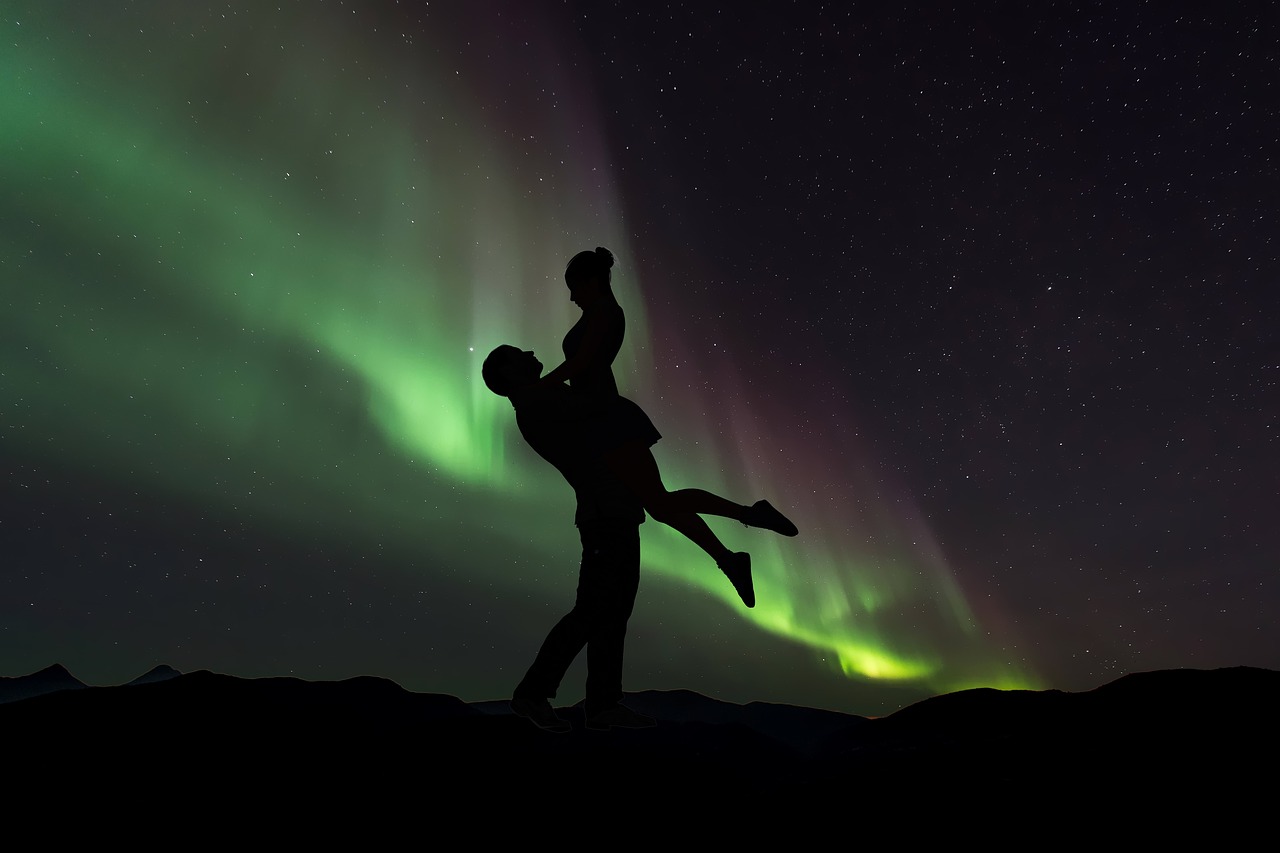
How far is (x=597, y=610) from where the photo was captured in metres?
4.44

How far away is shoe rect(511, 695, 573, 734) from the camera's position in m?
4.25

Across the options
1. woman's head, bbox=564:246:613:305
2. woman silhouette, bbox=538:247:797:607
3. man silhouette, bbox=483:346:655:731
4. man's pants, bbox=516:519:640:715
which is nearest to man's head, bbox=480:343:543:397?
man silhouette, bbox=483:346:655:731

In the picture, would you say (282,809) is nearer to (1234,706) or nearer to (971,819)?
(971,819)

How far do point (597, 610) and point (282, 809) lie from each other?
2000mm

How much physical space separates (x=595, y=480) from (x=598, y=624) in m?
0.94

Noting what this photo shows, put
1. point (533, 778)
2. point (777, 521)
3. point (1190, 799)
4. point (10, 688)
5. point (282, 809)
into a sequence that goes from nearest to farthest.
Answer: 1. point (1190, 799)
2. point (282, 809)
3. point (533, 778)
4. point (777, 521)
5. point (10, 688)

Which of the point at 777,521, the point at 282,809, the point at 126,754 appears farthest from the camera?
the point at 777,521

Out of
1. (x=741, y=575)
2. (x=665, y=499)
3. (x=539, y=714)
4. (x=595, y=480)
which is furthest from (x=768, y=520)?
(x=539, y=714)

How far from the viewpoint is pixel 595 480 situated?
Result: 4.59 meters

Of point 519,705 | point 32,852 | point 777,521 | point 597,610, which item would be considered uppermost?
point 777,521

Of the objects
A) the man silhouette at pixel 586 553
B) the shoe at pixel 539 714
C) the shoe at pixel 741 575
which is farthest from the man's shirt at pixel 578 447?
the shoe at pixel 539 714

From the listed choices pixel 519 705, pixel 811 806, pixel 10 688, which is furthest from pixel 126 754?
pixel 10 688

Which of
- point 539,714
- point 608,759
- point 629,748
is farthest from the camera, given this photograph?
point 539,714

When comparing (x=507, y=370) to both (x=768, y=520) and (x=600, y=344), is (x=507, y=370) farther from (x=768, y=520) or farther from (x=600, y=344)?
(x=768, y=520)
